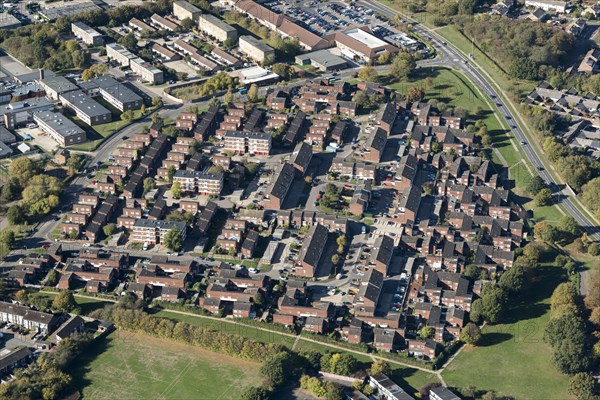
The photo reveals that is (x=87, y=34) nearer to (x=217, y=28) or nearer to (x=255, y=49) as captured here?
(x=217, y=28)

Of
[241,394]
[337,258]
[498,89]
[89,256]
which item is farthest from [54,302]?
[498,89]

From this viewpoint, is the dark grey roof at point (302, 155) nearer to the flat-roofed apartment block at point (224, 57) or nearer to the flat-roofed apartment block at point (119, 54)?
the flat-roofed apartment block at point (224, 57)

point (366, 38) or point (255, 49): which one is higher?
point (366, 38)

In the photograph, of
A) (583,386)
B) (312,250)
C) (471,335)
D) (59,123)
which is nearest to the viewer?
(583,386)

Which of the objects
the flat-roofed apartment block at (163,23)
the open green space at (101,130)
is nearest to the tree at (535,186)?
the open green space at (101,130)

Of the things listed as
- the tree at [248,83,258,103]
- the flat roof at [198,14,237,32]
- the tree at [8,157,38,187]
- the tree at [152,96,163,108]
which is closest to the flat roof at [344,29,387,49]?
the flat roof at [198,14,237,32]

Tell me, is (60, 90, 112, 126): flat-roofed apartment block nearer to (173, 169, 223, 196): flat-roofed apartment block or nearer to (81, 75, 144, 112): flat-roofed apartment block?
(81, 75, 144, 112): flat-roofed apartment block

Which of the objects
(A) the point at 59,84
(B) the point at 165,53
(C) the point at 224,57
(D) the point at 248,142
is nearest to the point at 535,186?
(D) the point at 248,142
